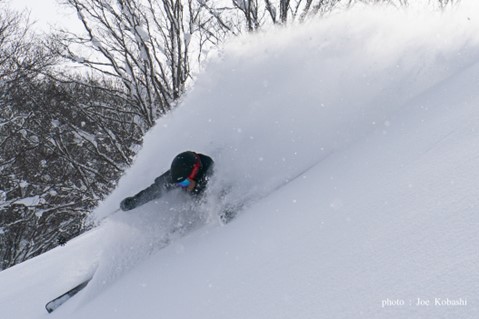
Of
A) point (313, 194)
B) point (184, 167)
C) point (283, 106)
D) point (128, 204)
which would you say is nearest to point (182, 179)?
point (184, 167)

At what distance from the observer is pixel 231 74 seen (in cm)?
512

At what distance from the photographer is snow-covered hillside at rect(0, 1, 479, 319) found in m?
1.69

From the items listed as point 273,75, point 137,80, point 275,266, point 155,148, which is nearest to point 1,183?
point 137,80

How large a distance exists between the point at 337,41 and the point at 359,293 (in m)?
3.86

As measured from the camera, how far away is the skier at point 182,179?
382cm

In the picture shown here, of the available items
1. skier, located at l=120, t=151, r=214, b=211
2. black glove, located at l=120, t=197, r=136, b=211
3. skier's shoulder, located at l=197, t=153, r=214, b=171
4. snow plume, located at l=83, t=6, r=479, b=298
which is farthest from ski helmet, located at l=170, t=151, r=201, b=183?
black glove, located at l=120, t=197, r=136, b=211

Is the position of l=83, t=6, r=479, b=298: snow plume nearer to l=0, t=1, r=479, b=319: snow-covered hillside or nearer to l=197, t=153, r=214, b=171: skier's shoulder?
l=0, t=1, r=479, b=319: snow-covered hillside

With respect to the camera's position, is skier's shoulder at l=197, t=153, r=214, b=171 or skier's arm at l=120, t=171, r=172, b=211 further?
skier's shoulder at l=197, t=153, r=214, b=171

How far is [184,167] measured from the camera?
383 cm

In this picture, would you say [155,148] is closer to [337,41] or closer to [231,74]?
[231,74]

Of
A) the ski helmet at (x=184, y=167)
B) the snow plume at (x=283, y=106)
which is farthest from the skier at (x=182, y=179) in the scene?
the snow plume at (x=283, y=106)

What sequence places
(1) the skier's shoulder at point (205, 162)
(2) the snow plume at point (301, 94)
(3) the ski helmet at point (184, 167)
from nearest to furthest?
(3) the ski helmet at point (184, 167) → (1) the skier's shoulder at point (205, 162) → (2) the snow plume at point (301, 94)

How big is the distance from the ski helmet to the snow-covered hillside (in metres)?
0.41

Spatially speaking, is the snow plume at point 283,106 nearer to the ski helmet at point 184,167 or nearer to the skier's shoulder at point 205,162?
the skier's shoulder at point 205,162
